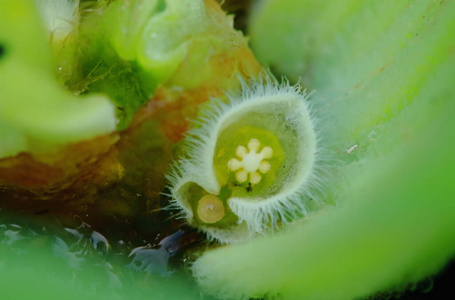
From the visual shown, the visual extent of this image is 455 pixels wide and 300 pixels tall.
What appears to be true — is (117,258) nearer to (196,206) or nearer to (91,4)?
(196,206)

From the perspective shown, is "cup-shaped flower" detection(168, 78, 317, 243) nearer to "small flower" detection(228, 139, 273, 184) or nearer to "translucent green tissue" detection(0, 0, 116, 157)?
"small flower" detection(228, 139, 273, 184)

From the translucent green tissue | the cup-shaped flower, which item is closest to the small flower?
the cup-shaped flower

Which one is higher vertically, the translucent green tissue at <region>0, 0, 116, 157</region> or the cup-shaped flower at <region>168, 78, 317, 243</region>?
the translucent green tissue at <region>0, 0, 116, 157</region>

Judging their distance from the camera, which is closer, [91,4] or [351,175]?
[351,175]

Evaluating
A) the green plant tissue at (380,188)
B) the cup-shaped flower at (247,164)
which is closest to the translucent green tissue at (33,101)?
the cup-shaped flower at (247,164)

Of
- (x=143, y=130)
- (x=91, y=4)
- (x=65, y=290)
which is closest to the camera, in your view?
(x=65, y=290)

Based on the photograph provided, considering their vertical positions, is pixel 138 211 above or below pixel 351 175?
below

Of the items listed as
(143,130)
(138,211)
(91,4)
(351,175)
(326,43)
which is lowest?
(138,211)

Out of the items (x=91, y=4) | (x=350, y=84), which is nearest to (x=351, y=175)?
(x=350, y=84)
